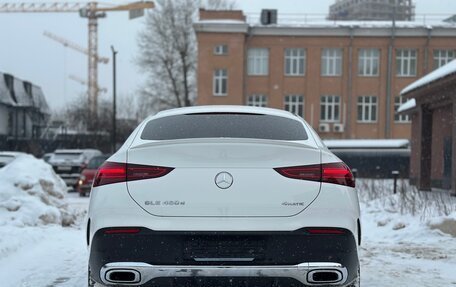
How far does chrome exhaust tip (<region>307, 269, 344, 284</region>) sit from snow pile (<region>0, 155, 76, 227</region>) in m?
6.30

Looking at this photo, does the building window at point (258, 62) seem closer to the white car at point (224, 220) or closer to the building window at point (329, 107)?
the building window at point (329, 107)

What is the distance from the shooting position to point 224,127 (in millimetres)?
4781

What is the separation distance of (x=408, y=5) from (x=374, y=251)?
5106 cm

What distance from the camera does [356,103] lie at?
159ft

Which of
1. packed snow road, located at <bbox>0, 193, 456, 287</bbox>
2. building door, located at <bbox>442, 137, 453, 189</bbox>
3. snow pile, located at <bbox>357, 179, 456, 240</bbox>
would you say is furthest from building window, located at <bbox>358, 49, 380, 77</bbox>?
packed snow road, located at <bbox>0, 193, 456, 287</bbox>

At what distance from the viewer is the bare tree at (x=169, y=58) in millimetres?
53219

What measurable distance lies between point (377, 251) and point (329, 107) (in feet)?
135

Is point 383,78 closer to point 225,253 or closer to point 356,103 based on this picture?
point 356,103

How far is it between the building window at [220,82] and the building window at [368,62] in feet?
38.3

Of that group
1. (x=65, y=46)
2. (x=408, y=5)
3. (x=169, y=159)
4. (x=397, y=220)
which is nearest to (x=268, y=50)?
(x=408, y=5)

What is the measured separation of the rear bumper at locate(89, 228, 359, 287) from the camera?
3.87 m

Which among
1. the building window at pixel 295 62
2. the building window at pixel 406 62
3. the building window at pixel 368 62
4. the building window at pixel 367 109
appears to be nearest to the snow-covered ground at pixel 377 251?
the building window at pixel 295 62

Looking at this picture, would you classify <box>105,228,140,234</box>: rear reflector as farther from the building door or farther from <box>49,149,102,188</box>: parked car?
<box>49,149,102,188</box>: parked car

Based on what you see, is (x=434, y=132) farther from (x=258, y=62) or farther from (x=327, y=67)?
(x=258, y=62)
